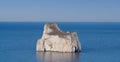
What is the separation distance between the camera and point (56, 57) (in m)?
64.5

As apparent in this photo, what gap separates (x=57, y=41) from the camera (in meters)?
67.8

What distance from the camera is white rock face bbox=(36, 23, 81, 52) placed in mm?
67000

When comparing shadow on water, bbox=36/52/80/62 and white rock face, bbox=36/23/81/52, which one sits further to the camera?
white rock face, bbox=36/23/81/52

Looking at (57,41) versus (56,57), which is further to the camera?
(57,41)

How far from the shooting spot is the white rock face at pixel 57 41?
67.0 meters

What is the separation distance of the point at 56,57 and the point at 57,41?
3.83 m

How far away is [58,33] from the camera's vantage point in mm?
68500

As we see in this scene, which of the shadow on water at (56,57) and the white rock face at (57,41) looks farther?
the white rock face at (57,41)

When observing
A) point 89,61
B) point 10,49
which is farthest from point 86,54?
point 10,49

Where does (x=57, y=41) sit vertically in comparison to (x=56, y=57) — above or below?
above

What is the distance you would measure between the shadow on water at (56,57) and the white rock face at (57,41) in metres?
1.05

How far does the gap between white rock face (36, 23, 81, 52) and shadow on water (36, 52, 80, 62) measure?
3.44 feet

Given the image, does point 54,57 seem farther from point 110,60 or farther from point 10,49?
point 10,49

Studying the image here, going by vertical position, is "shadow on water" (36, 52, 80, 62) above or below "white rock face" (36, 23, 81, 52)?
below
